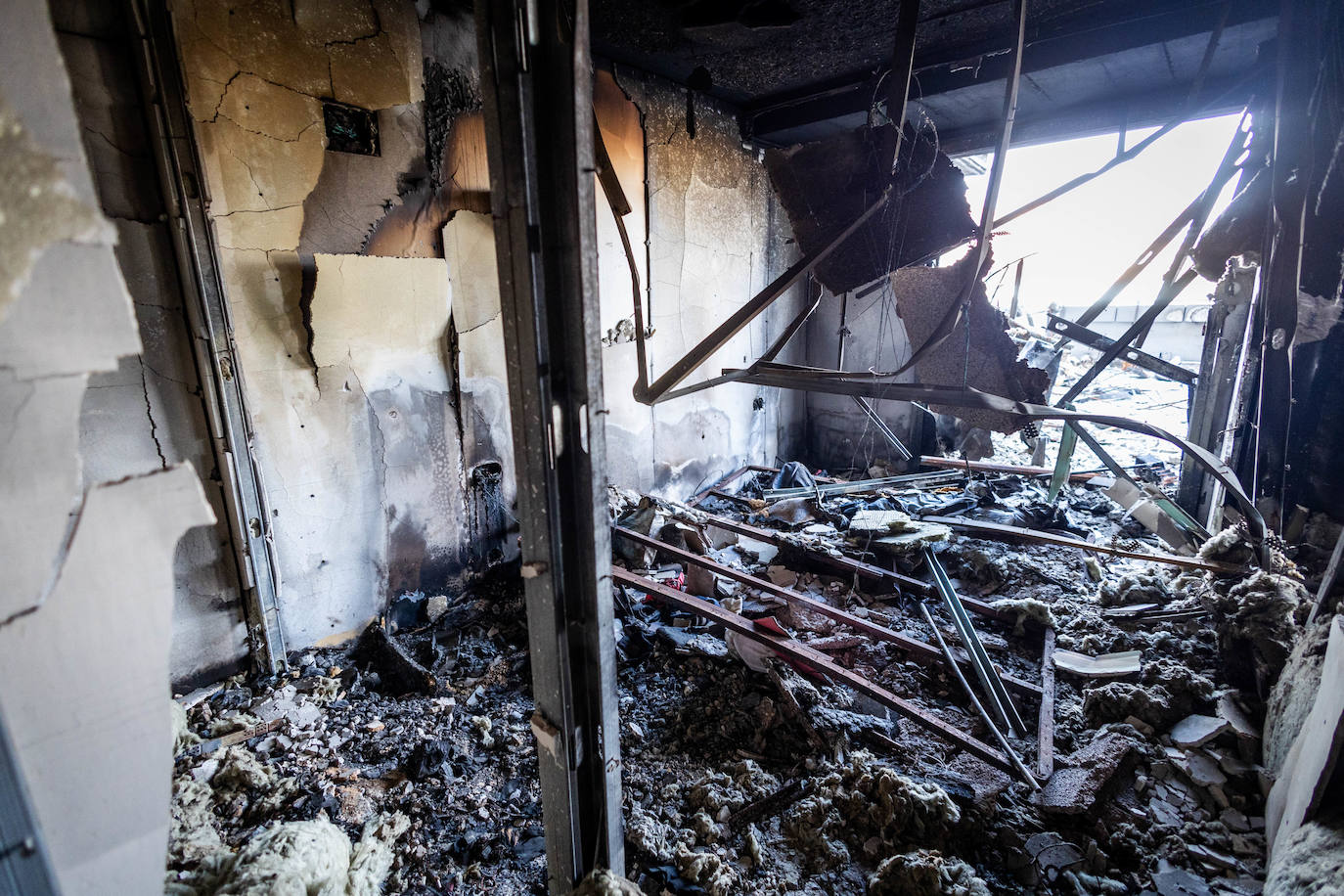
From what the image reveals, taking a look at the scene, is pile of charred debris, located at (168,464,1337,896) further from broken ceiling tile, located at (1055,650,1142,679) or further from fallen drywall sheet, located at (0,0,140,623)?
fallen drywall sheet, located at (0,0,140,623)

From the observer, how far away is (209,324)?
2494mm

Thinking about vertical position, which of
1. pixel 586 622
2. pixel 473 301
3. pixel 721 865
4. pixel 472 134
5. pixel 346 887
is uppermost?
pixel 472 134

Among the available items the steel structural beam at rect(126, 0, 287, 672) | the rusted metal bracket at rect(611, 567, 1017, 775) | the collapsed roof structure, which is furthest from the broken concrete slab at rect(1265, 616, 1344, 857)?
the steel structural beam at rect(126, 0, 287, 672)

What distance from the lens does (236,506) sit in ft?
8.73

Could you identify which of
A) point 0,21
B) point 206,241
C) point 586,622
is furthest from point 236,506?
point 0,21

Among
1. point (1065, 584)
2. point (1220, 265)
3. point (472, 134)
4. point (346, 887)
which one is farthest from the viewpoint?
point (1065, 584)

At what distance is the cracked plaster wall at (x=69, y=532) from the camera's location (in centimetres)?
72

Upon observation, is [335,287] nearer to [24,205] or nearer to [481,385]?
[481,385]

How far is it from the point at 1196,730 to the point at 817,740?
1.67 m

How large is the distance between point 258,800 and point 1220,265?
6042 millimetres

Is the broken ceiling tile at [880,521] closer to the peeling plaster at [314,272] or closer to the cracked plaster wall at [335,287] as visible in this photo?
the cracked plaster wall at [335,287]

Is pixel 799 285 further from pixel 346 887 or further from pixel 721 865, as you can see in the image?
pixel 346 887

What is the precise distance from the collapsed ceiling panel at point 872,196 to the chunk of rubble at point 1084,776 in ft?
7.44

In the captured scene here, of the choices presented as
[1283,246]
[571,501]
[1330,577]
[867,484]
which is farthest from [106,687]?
[867,484]
